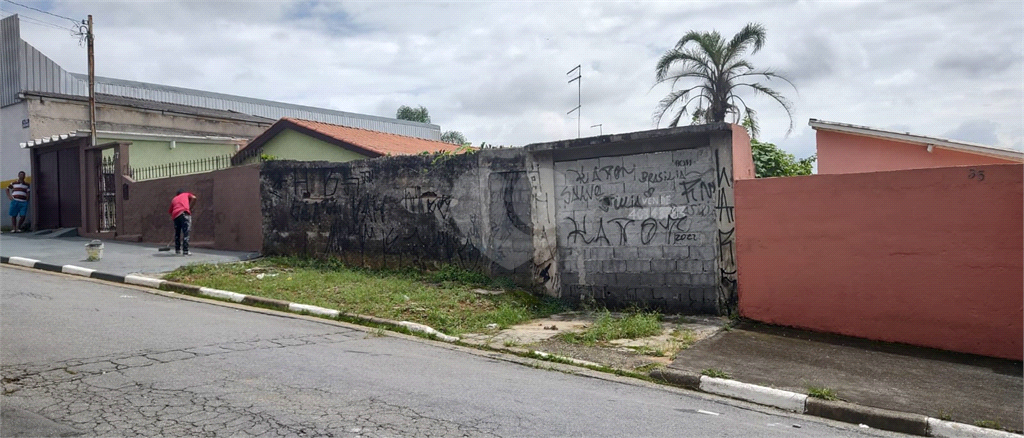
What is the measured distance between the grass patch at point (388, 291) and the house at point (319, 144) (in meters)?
5.64

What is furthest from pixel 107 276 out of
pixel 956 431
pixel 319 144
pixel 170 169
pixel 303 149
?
pixel 956 431

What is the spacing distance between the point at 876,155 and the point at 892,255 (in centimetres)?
758

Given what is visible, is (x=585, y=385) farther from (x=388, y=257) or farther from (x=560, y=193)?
(x=388, y=257)

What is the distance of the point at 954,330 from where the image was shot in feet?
24.7

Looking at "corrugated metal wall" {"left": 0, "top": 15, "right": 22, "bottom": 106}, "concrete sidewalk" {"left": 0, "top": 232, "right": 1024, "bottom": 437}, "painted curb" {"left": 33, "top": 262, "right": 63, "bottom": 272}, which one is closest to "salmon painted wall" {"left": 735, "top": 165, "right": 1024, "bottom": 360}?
"concrete sidewalk" {"left": 0, "top": 232, "right": 1024, "bottom": 437}

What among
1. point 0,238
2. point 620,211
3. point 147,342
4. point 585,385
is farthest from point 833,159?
point 0,238

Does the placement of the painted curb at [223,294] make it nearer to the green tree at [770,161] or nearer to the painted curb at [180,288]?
the painted curb at [180,288]

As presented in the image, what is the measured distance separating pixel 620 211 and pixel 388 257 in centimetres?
476

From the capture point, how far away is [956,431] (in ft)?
17.5

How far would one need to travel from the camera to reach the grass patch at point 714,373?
656 cm

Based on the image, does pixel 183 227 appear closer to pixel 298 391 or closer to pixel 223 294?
pixel 223 294

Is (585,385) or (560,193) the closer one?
(585,385)

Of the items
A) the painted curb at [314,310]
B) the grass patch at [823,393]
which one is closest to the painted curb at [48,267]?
the painted curb at [314,310]

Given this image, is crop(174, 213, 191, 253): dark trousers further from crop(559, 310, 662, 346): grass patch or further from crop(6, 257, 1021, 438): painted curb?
crop(559, 310, 662, 346): grass patch
